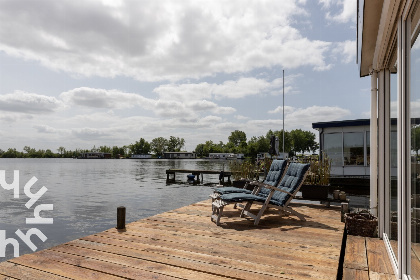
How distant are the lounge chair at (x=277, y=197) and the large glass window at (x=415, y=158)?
8.19ft

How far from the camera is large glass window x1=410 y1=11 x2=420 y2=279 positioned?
1900 mm

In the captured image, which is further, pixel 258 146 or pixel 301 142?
pixel 301 142

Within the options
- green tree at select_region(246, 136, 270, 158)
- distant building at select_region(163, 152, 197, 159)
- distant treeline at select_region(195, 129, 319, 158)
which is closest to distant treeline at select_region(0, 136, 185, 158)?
distant building at select_region(163, 152, 197, 159)

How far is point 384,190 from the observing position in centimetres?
362

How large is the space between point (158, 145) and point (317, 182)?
12117cm

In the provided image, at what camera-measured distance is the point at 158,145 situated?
126 m

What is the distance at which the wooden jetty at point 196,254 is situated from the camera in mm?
2705

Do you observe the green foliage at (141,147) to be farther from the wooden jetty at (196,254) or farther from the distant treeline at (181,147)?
the wooden jetty at (196,254)

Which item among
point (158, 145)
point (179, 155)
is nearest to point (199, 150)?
point (179, 155)

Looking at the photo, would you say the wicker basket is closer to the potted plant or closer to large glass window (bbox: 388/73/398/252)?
large glass window (bbox: 388/73/398/252)

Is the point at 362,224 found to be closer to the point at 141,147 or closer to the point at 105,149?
the point at 141,147

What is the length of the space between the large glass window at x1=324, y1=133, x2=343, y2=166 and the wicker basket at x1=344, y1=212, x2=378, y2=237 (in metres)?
10.1

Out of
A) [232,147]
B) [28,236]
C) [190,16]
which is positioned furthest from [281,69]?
[232,147]

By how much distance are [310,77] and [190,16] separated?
35.4ft
